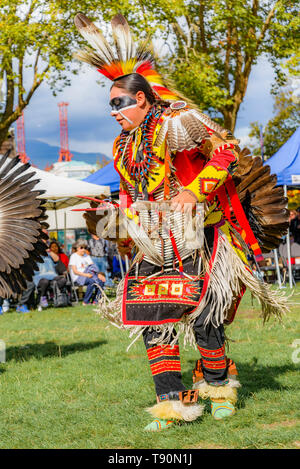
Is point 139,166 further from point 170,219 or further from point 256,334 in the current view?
point 256,334

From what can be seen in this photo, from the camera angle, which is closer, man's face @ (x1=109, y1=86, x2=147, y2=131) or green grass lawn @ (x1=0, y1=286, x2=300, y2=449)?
green grass lawn @ (x1=0, y1=286, x2=300, y2=449)

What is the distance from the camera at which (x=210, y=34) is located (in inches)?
610

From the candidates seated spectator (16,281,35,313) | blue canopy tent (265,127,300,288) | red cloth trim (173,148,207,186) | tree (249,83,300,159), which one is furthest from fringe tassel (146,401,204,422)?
tree (249,83,300,159)

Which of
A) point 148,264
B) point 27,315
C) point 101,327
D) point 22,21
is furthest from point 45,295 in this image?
point 148,264

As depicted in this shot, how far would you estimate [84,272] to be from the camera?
10.9 m

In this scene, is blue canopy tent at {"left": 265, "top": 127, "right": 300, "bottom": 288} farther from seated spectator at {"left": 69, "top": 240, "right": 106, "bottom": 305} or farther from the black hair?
the black hair

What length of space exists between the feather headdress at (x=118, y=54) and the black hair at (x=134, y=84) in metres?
0.03

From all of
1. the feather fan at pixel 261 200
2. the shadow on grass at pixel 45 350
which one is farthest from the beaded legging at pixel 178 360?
the shadow on grass at pixel 45 350

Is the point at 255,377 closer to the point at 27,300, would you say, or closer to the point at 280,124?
the point at 27,300

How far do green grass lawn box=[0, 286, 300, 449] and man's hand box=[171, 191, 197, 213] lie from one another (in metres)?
A: 1.17

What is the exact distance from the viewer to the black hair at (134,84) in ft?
10.2

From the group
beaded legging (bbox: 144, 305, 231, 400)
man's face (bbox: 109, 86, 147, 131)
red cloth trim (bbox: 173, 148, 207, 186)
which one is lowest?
beaded legging (bbox: 144, 305, 231, 400)

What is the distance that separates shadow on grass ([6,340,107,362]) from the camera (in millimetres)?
5742

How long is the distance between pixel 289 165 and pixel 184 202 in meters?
7.47
